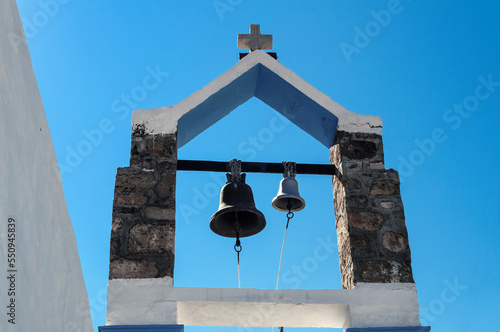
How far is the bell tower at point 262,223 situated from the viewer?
367 cm

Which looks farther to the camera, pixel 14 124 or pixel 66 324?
pixel 66 324

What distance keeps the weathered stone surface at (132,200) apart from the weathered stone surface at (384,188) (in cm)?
134

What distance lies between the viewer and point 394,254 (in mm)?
3922

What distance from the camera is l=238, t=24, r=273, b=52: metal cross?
473cm

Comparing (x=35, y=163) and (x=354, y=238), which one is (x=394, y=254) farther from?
(x=35, y=163)

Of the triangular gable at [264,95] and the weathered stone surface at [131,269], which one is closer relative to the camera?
the weathered stone surface at [131,269]

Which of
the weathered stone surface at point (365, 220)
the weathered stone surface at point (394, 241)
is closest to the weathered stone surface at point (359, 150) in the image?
the weathered stone surface at point (365, 220)

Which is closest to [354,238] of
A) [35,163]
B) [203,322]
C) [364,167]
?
[364,167]

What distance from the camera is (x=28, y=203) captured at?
8.00ft

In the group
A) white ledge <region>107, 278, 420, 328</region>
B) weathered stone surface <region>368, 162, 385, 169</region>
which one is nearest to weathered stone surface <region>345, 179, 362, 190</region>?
weathered stone surface <region>368, 162, 385, 169</region>

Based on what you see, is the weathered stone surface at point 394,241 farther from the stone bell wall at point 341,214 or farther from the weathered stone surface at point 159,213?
the weathered stone surface at point 159,213

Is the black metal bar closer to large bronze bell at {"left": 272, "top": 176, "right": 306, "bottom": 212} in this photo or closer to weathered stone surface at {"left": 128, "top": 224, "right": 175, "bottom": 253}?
large bronze bell at {"left": 272, "top": 176, "right": 306, "bottom": 212}

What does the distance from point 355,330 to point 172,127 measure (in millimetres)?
1614

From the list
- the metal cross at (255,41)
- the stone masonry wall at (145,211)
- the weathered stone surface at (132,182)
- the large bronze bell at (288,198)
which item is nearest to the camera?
the stone masonry wall at (145,211)
